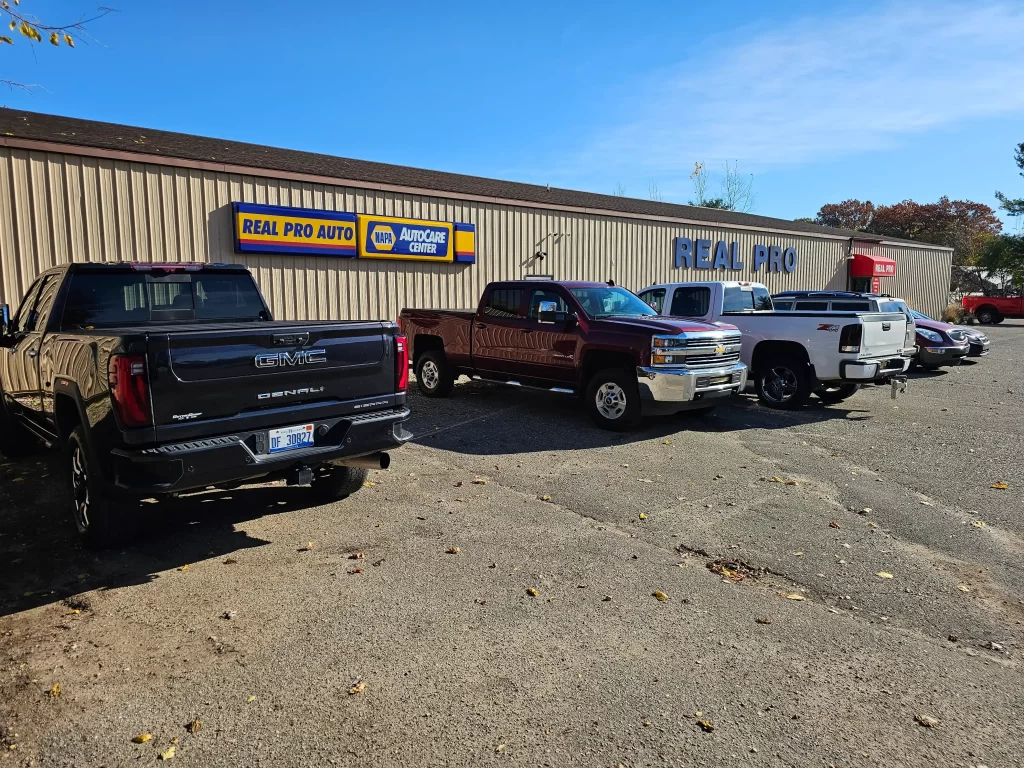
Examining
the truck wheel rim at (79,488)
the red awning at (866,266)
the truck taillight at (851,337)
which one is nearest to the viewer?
the truck wheel rim at (79,488)

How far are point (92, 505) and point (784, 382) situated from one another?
9.59 metres

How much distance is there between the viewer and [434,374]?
1176 centimetres

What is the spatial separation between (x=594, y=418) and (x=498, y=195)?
9531 millimetres

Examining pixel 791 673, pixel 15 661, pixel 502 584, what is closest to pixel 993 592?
pixel 791 673

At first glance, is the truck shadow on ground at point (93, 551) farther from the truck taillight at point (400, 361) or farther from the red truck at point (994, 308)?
the red truck at point (994, 308)

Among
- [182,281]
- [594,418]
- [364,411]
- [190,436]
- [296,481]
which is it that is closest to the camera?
[190,436]

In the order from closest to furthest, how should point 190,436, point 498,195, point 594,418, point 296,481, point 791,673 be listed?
point 791,673 < point 190,436 < point 296,481 < point 594,418 < point 498,195

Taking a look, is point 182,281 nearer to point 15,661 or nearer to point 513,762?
point 15,661

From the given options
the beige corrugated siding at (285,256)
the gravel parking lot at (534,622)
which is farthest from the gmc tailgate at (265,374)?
the beige corrugated siding at (285,256)

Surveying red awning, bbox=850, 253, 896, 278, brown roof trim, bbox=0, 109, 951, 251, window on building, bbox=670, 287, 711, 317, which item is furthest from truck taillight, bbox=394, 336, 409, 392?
red awning, bbox=850, 253, 896, 278

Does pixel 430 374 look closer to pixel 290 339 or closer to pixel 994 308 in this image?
pixel 290 339

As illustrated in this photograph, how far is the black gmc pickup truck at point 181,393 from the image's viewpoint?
427 centimetres

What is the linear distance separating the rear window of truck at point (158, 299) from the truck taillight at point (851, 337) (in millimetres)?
7882

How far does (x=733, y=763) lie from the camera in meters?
2.85
